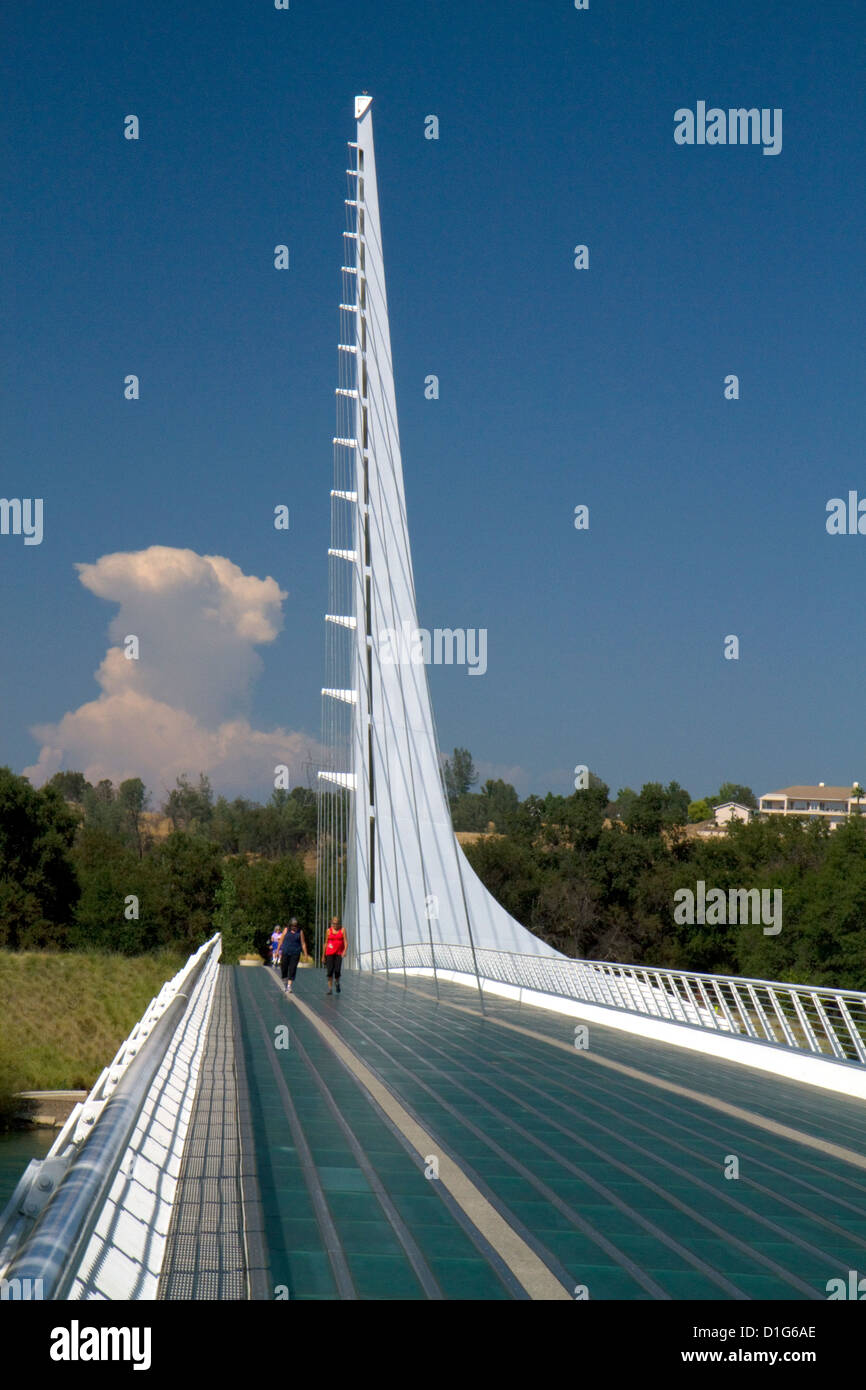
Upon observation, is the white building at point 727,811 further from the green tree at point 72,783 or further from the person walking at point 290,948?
the person walking at point 290,948

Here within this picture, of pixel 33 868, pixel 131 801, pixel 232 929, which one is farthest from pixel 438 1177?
pixel 131 801

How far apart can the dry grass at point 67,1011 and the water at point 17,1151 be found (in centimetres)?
263

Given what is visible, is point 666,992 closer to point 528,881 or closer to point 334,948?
point 334,948

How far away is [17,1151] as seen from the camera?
2816 cm

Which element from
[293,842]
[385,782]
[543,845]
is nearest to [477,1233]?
[385,782]

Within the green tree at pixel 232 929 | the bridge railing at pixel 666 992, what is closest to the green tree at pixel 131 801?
the green tree at pixel 232 929

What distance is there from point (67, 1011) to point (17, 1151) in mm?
12807

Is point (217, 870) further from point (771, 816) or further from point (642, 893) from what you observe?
point (771, 816)

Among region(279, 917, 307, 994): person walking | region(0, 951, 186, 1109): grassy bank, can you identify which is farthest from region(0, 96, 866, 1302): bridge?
region(0, 951, 186, 1109): grassy bank

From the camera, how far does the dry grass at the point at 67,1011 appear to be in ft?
114

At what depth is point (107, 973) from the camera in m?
46.4

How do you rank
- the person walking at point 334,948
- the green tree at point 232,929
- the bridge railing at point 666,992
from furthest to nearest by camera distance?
the green tree at point 232,929 → the person walking at point 334,948 → the bridge railing at point 666,992

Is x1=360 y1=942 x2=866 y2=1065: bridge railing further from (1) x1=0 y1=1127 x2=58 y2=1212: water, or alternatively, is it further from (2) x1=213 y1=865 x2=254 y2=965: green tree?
(2) x1=213 y1=865 x2=254 y2=965: green tree
